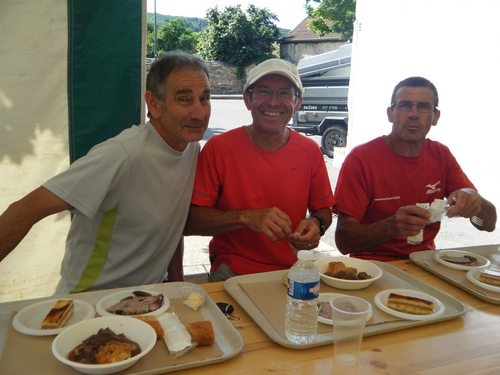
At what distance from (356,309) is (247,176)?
1.29 meters

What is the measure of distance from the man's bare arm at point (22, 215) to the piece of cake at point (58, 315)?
39 centimetres

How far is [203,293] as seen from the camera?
1.85m

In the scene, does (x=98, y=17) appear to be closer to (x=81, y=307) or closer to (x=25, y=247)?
(x=25, y=247)

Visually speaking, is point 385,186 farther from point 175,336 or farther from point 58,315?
point 58,315

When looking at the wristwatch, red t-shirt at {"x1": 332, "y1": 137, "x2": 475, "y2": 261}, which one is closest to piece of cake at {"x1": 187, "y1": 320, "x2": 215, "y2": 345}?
the wristwatch

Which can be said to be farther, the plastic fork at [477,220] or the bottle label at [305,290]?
the plastic fork at [477,220]

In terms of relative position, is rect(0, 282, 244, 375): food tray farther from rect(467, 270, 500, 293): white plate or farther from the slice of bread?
rect(467, 270, 500, 293): white plate

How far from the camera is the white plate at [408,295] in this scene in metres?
1.68

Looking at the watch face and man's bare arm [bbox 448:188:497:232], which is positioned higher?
man's bare arm [bbox 448:188:497:232]

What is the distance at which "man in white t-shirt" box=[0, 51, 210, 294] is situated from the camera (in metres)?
2.18

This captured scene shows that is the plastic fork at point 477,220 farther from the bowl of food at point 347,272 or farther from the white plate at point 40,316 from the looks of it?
the white plate at point 40,316

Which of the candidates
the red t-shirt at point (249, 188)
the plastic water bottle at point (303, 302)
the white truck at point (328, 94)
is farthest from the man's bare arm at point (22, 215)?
the white truck at point (328, 94)

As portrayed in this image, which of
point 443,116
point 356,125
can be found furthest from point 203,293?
point 356,125

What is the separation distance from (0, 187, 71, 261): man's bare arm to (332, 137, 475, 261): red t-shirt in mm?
1711
